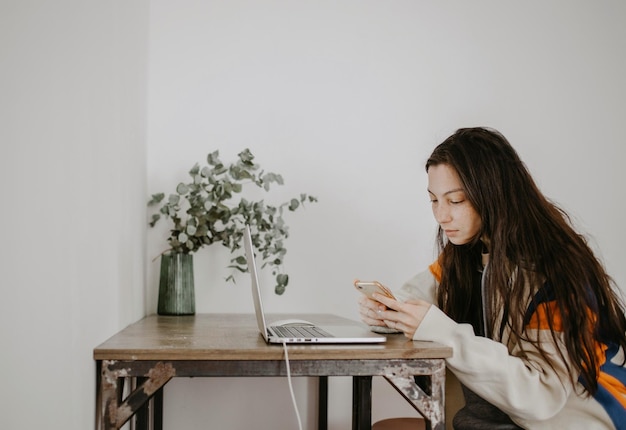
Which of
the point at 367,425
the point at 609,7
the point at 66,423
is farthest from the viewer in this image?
the point at 609,7

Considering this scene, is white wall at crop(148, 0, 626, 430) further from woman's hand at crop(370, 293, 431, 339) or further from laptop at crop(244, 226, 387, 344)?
woman's hand at crop(370, 293, 431, 339)

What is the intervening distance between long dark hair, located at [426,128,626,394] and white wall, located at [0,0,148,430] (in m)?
0.81

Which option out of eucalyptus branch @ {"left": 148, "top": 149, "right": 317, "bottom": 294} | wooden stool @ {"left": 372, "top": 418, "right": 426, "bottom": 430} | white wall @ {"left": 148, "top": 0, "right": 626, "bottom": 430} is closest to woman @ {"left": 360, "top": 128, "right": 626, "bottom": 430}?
wooden stool @ {"left": 372, "top": 418, "right": 426, "bottom": 430}

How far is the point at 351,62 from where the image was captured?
218cm

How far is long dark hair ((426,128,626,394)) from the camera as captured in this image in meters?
1.20

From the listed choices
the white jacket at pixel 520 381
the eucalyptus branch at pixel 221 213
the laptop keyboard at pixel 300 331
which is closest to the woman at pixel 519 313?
the white jacket at pixel 520 381

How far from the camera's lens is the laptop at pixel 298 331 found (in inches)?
46.7

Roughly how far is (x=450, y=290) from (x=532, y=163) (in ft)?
2.82

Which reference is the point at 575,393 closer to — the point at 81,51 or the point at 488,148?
the point at 488,148

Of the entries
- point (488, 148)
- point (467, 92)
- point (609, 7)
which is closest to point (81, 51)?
point (488, 148)

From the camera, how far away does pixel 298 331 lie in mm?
1320

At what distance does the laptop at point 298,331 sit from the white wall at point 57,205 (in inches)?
12.2

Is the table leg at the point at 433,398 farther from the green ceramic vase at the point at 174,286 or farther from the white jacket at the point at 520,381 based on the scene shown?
the green ceramic vase at the point at 174,286

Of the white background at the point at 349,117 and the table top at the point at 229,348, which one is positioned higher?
the white background at the point at 349,117
